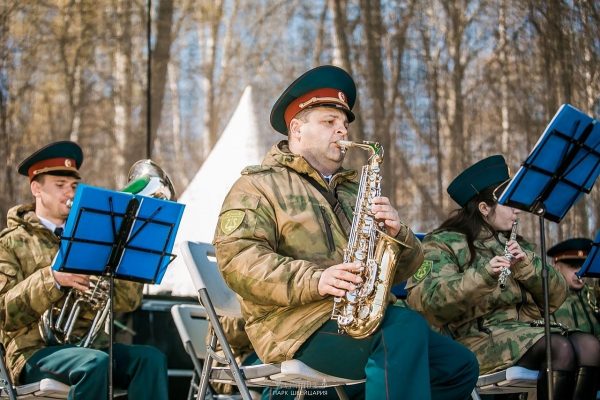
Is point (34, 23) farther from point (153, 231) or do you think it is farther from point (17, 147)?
point (153, 231)

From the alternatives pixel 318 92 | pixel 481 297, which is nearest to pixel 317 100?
pixel 318 92

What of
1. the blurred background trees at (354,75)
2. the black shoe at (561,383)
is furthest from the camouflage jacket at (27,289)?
the blurred background trees at (354,75)

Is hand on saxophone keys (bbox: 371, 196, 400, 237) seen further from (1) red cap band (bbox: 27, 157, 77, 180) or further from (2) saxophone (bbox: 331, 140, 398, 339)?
(1) red cap band (bbox: 27, 157, 77, 180)

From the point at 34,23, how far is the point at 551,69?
4.50 meters

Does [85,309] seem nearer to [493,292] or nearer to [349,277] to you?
[349,277]

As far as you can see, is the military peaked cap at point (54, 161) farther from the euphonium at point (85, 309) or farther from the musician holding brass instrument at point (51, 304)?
the euphonium at point (85, 309)

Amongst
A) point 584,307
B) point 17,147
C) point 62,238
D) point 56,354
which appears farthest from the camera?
point 17,147

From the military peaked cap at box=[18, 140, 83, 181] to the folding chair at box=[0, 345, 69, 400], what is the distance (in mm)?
1237

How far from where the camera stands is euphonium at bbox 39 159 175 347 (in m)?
5.33

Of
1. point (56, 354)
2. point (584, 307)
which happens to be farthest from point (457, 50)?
point (56, 354)

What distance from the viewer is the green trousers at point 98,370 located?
195 inches

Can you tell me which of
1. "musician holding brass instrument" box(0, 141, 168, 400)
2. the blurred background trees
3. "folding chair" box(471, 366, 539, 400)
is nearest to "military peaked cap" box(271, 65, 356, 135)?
"musician holding brass instrument" box(0, 141, 168, 400)

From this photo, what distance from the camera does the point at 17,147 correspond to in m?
8.84

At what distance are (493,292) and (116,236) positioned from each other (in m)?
1.95
